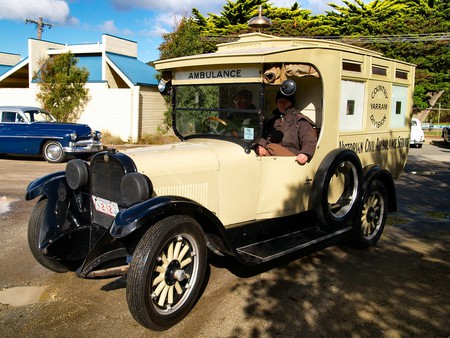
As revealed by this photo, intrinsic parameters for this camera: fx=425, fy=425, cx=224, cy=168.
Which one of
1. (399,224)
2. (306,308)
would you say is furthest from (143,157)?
(399,224)

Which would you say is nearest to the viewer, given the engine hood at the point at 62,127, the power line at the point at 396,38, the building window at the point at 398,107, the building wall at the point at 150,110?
the building window at the point at 398,107

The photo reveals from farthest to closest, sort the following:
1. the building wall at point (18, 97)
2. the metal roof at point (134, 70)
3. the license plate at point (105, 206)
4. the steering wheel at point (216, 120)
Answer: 1. the building wall at point (18, 97)
2. the metal roof at point (134, 70)
3. the steering wheel at point (216, 120)
4. the license plate at point (105, 206)

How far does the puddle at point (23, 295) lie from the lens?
3846 millimetres

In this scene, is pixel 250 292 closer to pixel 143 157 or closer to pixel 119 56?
pixel 143 157

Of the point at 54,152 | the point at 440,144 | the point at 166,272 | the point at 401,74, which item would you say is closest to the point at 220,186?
the point at 166,272

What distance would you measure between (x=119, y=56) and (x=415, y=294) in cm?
2057

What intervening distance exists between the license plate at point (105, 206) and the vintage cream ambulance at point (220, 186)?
0.4 inches

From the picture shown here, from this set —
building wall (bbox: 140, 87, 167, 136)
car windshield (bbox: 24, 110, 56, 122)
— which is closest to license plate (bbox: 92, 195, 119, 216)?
car windshield (bbox: 24, 110, 56, 122)

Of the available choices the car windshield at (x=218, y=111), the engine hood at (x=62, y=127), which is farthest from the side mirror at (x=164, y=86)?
the engine hood at (x=62, y=127)

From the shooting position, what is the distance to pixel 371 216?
18.1 feet

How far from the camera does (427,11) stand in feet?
101

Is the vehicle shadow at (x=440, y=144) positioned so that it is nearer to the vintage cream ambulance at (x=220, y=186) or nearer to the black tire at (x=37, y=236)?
the vintage cream ambulance at (x=220, y=186)

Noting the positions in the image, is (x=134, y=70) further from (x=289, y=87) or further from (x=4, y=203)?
(x=289, y=87)

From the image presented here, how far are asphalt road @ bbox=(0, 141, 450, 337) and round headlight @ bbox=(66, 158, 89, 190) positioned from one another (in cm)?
102
